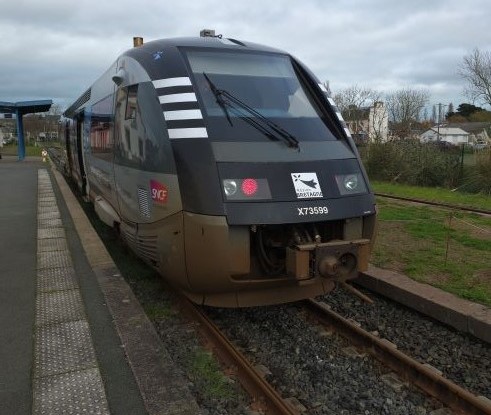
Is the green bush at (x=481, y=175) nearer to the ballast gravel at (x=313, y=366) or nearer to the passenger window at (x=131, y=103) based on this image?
the ballast gravel at (x=313, y=366)

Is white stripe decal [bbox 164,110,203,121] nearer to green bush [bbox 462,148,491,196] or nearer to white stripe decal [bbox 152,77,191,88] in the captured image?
white stripe decal [bbox 152,77,191,88]

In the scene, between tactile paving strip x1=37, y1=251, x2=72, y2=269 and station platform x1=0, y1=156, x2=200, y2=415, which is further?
tactile paving strip x1=37, y1=251, x2=72, y2=269

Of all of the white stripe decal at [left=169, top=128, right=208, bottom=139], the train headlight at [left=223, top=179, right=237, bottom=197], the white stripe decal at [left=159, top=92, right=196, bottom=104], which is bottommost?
the train headlight at [left=223, top=179, right=237, bottom=197]

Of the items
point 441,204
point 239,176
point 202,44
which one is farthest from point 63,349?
point 441,204

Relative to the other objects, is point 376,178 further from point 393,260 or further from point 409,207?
point 393,260

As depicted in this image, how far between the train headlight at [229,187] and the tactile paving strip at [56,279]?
8.61 feet

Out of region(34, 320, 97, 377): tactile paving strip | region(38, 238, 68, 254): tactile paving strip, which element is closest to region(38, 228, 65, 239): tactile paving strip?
region(38, 238, 68, 254): tactile paving strip

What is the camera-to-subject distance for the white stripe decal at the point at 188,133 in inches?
172

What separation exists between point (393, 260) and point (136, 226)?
3389 mm

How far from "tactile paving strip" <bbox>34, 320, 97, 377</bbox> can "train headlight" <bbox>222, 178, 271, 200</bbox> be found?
164cm

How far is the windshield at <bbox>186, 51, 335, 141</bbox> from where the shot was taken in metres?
4.63

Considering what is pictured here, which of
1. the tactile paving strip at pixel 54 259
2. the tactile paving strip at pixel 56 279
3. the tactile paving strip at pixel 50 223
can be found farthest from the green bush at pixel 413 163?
the tactile paving strip at pixel 56 279

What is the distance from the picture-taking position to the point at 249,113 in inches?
189

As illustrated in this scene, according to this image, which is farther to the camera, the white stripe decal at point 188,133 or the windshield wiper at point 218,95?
the windshield wiper at point 218,95
